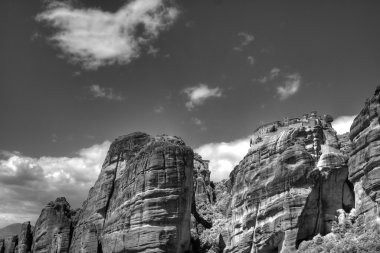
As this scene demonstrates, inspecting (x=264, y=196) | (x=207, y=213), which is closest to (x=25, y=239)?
(x=207, y=213)

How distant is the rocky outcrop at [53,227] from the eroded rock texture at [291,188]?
38.0 meters

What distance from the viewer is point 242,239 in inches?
3457

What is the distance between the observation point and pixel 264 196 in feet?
281

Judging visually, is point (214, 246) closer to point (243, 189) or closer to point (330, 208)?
point (243, 189)

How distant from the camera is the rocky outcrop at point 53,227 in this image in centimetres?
11146

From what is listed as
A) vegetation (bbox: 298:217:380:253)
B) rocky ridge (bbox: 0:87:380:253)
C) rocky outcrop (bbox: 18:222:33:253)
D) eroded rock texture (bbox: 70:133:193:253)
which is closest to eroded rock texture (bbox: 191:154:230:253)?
rocky ridge (bbox: 0:87:380:253)

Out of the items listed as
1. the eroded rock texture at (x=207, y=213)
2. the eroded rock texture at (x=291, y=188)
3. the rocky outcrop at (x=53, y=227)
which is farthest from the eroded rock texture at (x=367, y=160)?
the rocky outcrop at (x=53, y=227)

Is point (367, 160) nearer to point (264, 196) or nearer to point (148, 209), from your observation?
point (264, 196)

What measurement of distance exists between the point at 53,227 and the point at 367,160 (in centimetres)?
7181

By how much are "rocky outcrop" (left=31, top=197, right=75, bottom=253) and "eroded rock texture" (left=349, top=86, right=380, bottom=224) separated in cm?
6112

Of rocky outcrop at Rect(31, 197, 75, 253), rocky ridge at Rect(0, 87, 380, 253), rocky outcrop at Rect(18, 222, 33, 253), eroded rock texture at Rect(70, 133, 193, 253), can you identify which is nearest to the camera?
rocky ridge at Rect(0, 87, 380, 253)

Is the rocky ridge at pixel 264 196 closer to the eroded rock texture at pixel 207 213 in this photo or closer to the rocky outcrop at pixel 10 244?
the eroded rock texture at pixel 207 213

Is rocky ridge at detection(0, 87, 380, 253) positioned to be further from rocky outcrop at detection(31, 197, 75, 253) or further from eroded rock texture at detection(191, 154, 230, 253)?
rocky outcrop at detection(31, 197, 75, 253)

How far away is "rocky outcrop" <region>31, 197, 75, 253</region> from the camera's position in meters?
111
